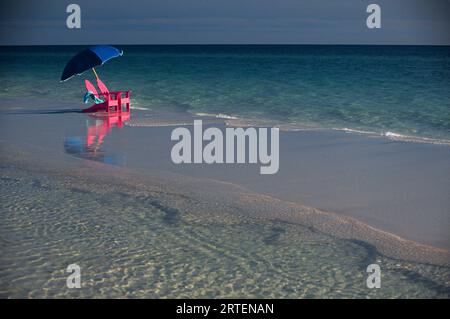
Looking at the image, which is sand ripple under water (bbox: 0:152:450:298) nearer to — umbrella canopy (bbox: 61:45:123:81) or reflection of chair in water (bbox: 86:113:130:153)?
reflection of chair in water (bbox: 86:113:130:153)

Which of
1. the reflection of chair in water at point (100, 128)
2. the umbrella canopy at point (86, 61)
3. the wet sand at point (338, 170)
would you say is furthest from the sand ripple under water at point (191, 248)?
the umbrella canopy at point (86, 61)

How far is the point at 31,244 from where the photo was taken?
539 cm

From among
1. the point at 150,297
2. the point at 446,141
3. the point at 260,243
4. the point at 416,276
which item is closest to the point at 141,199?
the point at 260,243

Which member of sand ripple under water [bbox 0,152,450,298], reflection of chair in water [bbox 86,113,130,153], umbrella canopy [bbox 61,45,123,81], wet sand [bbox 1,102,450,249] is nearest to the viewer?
sand ripple under water [bbox 0,152,450,298]

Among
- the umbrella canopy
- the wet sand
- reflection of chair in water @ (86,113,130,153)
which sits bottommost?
the wet sand

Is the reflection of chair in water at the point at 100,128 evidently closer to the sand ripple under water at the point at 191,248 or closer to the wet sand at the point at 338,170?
the wet sand at the point at 338,170

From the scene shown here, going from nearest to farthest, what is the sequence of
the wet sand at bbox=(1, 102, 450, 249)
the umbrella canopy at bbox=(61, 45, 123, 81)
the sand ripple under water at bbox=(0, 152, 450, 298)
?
the sand ripple under water at bbox=(0, 152, 450, 298) → the wet sand at bbox=(1, 102, 450, 249) → the umbrella canopy at bbox=(61, 45, 123, 81)

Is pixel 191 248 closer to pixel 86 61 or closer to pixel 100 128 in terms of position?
pixel 100 128

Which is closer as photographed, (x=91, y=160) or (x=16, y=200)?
(x=16, y=200)

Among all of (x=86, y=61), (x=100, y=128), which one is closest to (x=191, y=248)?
(x=100, y=128)

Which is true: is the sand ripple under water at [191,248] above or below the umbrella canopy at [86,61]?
below

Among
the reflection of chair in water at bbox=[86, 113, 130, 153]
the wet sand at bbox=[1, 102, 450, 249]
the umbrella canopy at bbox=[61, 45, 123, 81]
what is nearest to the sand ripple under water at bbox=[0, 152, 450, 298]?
the wet sand at bbox=[1, 102, 450, 249]

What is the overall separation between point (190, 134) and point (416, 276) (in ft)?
26.4

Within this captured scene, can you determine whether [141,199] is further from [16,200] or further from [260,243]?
[260,243]
